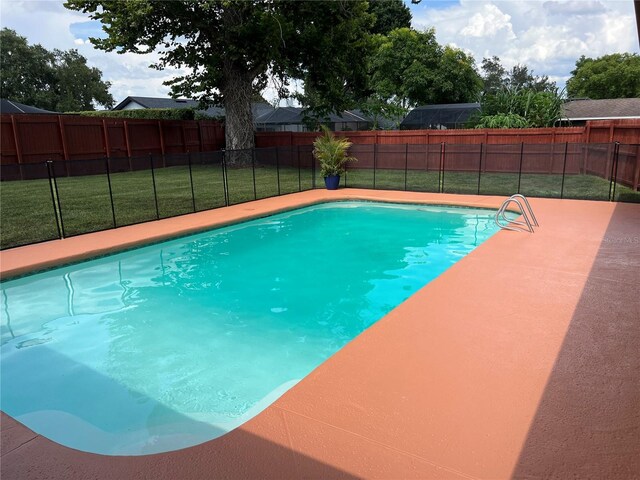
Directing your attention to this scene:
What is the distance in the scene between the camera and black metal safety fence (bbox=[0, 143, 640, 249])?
1151 centimetres

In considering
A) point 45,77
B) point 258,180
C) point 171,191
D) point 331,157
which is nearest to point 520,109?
point 331,157

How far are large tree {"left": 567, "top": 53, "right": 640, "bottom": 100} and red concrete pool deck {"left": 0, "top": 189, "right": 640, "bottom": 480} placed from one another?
48319mm

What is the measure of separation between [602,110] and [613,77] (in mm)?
18775

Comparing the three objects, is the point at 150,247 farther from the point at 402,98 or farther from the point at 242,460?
the point at 402,98

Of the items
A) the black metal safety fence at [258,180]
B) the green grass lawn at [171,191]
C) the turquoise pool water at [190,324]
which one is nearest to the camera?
the turquoise pool water at [190,324]

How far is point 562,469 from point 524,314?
8.61 feet

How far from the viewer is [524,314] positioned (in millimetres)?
5152

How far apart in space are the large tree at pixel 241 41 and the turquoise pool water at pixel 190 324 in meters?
12.1

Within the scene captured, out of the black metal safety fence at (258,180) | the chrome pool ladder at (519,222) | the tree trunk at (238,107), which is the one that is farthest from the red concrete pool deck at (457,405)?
the tree trunk at (238,107)

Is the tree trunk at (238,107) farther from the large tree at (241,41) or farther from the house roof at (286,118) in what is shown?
the house roof at (286,118)

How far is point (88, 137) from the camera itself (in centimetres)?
2098

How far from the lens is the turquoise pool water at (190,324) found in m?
4.16

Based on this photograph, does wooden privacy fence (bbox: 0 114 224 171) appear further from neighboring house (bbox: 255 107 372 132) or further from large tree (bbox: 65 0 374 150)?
neighboring house (bbox: 255 107 372 132)

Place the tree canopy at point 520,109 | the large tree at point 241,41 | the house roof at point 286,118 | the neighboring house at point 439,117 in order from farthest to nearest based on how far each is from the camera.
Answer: the house roof at point 286,118
the neighboring house at point 439,117
the tree canopy at point 520,109
the large tree at point 241,41
